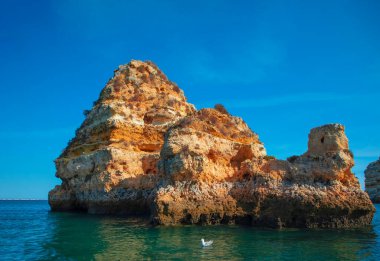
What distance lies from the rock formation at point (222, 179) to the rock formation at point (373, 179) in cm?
5655

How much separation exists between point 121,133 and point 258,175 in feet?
55.3

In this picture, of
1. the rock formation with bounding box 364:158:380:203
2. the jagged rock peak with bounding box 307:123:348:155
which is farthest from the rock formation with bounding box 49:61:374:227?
the rock formation with bounding box 364:158:380:203

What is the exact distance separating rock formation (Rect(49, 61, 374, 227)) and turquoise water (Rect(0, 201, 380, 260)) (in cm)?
113

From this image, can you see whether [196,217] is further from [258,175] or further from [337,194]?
[337,194]

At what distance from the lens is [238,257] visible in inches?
557

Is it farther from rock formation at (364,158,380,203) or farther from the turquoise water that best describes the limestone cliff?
rock formation at (364,158,380,203)

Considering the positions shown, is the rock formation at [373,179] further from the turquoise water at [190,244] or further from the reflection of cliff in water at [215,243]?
the turquoise water at [190,244]

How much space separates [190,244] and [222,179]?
7784 millimetres

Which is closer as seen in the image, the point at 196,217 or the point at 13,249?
the point at 13,249

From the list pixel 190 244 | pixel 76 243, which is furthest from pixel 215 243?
pixel 76 243

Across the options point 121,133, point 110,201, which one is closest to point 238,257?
point 110,201

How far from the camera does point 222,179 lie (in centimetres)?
2372

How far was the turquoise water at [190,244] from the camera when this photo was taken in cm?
1455

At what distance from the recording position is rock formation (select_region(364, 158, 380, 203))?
80312 millimetres
